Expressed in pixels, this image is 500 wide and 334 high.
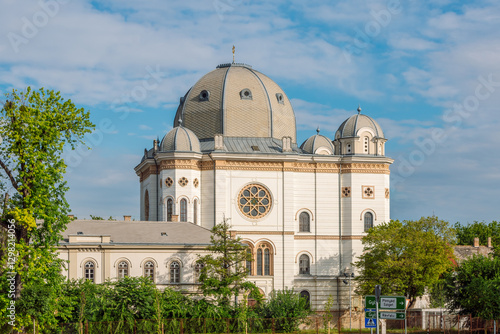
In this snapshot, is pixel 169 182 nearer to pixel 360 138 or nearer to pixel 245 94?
pixel 245 94

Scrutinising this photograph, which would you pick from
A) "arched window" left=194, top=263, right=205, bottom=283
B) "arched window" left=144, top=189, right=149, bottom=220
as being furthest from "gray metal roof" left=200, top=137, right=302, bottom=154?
"arched window" left=194, top=263, right=205, bottom=283

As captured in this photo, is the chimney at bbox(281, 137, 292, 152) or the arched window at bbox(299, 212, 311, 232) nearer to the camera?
the chimney at bbox(281, 137, 292, 152)

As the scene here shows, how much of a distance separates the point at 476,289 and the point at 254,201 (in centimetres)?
2278

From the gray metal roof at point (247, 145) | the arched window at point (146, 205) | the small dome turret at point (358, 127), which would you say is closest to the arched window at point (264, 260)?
the gray metal roof at point (247, 145)

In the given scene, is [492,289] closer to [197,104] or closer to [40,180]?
[40,180]

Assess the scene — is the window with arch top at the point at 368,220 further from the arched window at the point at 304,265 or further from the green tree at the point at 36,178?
the green tree at the point at 36,178

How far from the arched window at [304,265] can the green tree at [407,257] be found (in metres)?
6.45

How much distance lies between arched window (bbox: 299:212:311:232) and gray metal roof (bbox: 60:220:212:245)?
11.3 metres

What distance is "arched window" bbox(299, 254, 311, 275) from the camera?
224ft

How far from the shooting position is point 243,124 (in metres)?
70.2

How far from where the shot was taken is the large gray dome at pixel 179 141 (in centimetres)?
6550

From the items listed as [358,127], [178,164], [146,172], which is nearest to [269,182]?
[178,164]

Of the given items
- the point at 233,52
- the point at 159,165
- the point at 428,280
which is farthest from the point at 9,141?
the point at 233,52

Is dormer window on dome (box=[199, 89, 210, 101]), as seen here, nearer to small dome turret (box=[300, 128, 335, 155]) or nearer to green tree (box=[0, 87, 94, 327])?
small dome turret (box=[300, 128, 335, 155])
